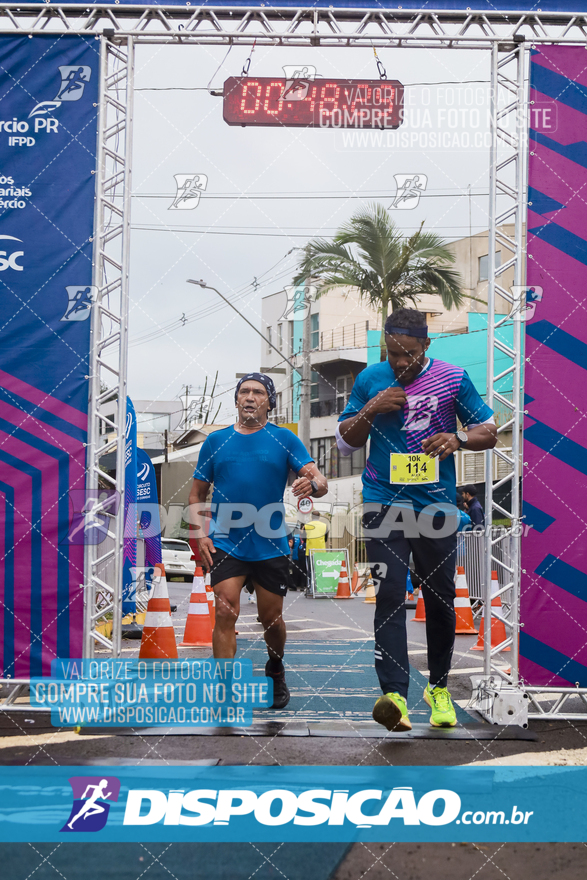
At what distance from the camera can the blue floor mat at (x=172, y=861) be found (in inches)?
112

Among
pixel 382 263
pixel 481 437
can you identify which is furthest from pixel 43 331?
pixel 382 263

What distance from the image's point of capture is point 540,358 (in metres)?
5.51

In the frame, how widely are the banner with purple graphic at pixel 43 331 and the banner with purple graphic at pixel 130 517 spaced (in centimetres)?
374

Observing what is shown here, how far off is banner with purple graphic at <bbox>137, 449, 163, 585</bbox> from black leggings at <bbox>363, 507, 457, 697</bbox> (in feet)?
21.1

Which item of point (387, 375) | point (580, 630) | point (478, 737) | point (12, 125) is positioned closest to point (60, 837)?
point (478, 737)

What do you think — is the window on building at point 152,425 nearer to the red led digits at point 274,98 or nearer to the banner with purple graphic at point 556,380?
the red led digits at point 274,98

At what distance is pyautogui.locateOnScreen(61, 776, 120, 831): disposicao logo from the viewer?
3.26 metres

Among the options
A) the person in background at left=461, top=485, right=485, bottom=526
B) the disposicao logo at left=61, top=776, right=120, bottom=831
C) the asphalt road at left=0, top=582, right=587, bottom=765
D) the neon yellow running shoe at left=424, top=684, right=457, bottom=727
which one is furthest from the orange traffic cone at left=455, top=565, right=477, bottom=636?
the disposicao logo at left=61, top=776, right=120, bottom=831

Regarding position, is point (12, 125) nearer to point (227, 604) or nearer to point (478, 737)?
point (227, 604)

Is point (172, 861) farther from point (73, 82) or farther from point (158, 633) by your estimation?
point (73, 82)

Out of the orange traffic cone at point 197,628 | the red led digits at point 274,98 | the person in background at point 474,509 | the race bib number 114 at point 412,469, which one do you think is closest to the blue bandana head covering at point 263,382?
the race bib number 114 at point 412,469

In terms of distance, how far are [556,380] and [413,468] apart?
1.33m

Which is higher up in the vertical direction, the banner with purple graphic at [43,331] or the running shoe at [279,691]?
the banner with purple graphic at [43,331]

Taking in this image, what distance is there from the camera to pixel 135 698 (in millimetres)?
5586
